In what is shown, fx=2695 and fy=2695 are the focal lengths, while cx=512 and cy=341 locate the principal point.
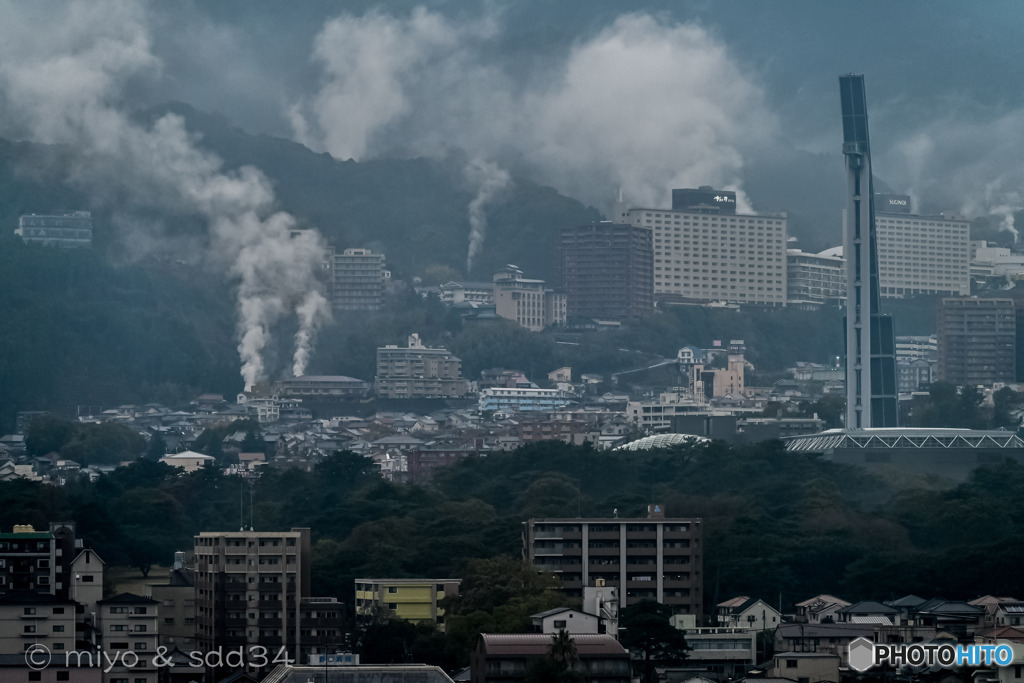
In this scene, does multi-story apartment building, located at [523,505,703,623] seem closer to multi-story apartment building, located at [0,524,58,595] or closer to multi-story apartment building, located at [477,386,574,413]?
multi-story apartment building, located at [0,524,58,595]

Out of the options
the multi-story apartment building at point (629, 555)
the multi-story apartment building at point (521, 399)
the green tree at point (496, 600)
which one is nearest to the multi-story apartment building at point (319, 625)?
the green tree at point (496, 600)

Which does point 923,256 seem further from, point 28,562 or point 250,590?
point 28,562

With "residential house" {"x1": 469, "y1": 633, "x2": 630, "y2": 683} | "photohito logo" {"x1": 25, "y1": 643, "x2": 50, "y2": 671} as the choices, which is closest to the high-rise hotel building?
"residential house" {"x1": 469, "y1": 633, "x2": 630, "y2": 683}

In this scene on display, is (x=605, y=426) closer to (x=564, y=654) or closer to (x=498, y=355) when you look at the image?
(x=498, y=355)

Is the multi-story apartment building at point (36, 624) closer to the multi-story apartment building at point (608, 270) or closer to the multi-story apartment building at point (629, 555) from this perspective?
the multi-story apartment building at point (629, 555)

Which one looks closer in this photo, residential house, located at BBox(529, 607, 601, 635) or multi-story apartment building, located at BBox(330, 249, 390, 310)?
residential house, located at BBox(529, 607, 601, 635)

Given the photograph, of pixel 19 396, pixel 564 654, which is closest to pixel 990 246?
pixel 19 396
